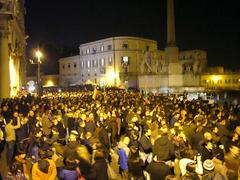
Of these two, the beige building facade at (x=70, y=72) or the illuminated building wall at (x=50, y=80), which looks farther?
the beige building facade at (x=70, y=72)

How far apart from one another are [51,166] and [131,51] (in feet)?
315

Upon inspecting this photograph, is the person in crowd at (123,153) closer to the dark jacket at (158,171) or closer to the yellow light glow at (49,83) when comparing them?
the dark jacket at (158,171)

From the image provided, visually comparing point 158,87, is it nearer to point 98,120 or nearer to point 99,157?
point 98,120

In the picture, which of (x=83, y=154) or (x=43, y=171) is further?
(x=83, y=154)

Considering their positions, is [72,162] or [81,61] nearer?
[72,162]

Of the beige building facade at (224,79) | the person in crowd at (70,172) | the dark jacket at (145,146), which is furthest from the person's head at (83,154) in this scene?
the beige building facade at (224,79)

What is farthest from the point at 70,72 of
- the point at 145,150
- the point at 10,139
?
the point at 145,150

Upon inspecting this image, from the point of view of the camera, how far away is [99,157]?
28.1 feet

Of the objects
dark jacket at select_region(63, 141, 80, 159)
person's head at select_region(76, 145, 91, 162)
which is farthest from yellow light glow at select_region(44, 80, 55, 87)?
person's head at select_region(76, 145, 91, 162)

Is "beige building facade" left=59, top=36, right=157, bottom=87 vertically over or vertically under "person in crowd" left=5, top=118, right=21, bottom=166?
over

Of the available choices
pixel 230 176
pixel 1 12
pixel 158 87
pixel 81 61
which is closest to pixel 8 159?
pixel 230 176

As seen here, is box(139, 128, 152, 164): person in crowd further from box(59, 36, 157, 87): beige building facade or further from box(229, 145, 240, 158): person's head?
box(59, 36, 157, 87): beige building facade

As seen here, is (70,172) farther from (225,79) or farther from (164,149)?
(225,79)

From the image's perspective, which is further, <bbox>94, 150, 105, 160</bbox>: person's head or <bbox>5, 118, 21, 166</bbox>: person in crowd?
<bbox>5, 118, 21, 166</bbox>: person in crowd
